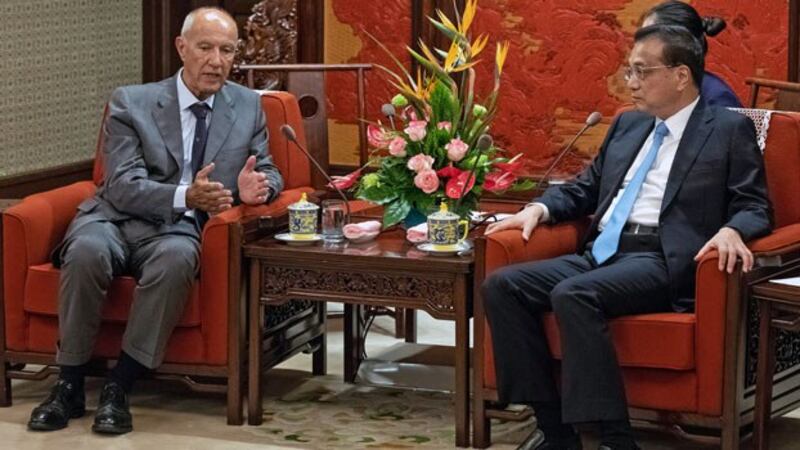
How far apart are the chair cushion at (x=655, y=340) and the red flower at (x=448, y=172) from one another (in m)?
0.70

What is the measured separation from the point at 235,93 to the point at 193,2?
2569 mm

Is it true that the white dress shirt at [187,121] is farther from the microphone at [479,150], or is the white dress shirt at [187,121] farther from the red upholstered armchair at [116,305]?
the microphone at [479,150]

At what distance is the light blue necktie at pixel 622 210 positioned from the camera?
4164mm

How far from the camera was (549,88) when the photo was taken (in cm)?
639

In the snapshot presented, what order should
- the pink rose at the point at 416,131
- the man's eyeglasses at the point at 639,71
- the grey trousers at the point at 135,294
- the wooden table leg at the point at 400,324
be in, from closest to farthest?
the man's eyeglasses at the point at 639,71
the grey trousers at the point at 135,294
the pink rose at the point at 416,131
the wooden table leg at the point at 400,324

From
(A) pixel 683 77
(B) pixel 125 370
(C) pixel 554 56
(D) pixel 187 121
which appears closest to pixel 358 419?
(B) pixel 125 370

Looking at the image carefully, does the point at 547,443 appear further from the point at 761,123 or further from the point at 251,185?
the point at 251,185

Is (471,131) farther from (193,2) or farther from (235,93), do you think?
(193,2)

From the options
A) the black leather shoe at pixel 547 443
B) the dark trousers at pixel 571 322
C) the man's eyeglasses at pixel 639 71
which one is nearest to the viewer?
the dark trousers at pixel 571 322

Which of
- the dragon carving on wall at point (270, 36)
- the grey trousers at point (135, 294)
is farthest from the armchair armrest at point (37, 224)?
the dragon carving on wall at point (270, 36)

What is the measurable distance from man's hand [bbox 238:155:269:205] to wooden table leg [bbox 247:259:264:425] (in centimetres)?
25

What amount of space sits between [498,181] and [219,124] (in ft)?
2.80

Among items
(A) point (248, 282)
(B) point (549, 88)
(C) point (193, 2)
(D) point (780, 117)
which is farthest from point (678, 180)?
(C) point (193, 2)

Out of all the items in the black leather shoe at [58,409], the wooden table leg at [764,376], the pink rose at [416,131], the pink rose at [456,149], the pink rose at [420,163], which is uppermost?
the pink rose at [416,131]
